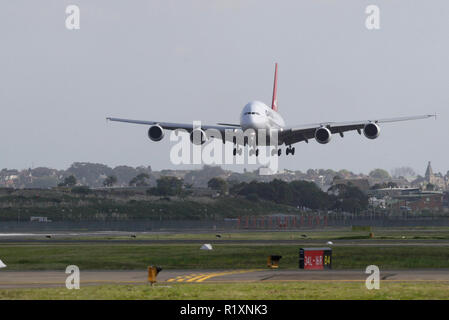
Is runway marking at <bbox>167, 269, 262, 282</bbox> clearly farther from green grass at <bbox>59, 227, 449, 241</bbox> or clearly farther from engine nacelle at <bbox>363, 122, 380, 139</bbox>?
green grass at <bbox>59, 227, 449, 241</bbox>

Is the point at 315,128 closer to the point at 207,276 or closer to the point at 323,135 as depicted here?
the point at 323,135

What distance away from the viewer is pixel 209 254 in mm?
54031

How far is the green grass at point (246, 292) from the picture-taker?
2917cm

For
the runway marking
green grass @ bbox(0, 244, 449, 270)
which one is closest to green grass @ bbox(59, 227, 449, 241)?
green grass @ bbox(0, 244, 449, 270)

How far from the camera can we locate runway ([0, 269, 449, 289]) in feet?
118

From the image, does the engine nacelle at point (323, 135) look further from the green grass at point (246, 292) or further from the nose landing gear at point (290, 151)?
the green grass at point (246, 292)

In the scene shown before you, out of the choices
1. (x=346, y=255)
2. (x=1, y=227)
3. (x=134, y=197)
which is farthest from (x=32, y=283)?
(x=134, y=197)

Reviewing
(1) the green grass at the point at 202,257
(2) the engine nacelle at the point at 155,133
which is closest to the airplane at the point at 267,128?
(2) the engine nacelle at the point at 155,133

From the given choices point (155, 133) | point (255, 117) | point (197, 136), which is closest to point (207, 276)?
point (255, 117)

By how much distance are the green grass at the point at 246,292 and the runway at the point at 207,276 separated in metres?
2.45

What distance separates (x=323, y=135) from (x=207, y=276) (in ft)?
120

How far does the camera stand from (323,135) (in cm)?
7325

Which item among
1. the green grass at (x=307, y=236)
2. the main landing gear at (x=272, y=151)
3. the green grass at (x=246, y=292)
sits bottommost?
the green grass at (x=307, y=236)
